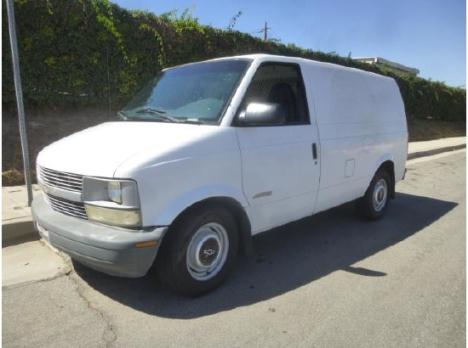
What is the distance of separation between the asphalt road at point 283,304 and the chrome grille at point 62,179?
36.1 inches

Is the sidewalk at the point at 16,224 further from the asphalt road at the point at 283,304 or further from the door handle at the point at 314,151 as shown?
the door handle at the point at 314,151

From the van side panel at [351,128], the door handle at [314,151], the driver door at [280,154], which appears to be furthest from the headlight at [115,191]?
the van side panel at [351,128]

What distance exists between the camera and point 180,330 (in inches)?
117

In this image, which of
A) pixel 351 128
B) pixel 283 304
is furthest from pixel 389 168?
pixel 283 304

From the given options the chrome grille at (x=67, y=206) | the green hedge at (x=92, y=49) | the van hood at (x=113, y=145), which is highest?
the green hedge at (x=92, y=49)

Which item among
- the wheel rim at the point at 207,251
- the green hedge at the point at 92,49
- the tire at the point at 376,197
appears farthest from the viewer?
the green hedge at the point at 92,49

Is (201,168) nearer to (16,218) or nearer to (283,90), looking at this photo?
(283,90)

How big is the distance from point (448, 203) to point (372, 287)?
409 cm

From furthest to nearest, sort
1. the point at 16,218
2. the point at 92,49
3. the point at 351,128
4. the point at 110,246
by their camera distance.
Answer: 1. the point at 92,49
2. the point at 351,128
3. the point at 16,218
4. the point at 110,246

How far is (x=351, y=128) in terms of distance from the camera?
16.0 feet

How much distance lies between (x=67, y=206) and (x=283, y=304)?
1.93 metres

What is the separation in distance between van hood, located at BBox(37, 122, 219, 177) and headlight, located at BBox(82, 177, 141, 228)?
83mm

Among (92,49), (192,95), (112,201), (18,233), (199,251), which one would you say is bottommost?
(18,233)

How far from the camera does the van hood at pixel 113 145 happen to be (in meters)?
3.04
